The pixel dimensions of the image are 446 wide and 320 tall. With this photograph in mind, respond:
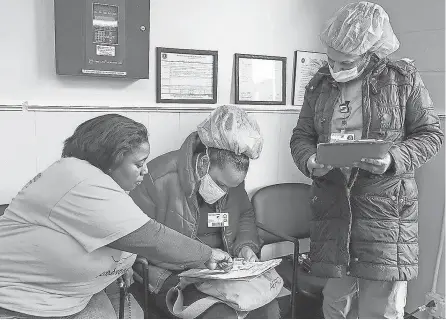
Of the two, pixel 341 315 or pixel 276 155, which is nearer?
pixel 341 315

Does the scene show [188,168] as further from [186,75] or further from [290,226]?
[290,226]

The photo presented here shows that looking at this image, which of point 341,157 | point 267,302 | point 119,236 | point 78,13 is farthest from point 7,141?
point 341,157

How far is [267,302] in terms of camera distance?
1662mm

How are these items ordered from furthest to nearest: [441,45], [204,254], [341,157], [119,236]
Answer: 1. [441,45]
2. [341,157]
3. [204,254]
4. [119,236]

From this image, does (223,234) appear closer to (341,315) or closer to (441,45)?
(341,315)

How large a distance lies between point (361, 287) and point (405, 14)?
1605 millimetres

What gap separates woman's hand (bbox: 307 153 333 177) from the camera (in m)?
1.73

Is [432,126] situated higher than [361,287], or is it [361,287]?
[432,126]

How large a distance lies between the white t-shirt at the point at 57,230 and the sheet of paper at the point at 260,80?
1.33 m

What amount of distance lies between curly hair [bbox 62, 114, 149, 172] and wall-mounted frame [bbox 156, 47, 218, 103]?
0.86 metres

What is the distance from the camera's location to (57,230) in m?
1.21

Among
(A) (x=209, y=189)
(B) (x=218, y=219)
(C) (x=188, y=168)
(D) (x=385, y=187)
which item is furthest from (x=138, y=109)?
(D) (x=385, y=187)

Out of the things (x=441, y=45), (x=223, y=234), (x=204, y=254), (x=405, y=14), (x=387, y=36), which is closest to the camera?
(x=204, y=254)

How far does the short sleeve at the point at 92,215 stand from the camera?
1.18 meters
